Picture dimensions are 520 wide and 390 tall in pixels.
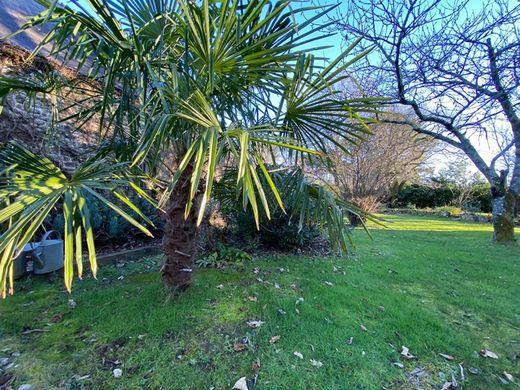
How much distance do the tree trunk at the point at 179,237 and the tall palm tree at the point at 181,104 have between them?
0.4 inches

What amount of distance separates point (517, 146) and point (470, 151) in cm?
90

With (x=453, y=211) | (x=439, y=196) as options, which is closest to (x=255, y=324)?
(x=453, y=211)

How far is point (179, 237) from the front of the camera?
265 cm

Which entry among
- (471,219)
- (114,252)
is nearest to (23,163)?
(114,252)

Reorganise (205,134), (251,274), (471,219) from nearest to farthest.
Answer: (205,134) → (251,274) → (471,219)

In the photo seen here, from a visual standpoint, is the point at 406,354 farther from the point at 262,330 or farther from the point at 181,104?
the point at 181,104

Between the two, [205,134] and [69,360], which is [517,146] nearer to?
[205,134]

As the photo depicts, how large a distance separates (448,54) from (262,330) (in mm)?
5490

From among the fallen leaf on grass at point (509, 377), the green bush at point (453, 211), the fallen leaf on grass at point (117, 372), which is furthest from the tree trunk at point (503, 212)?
the green bush at point (453, 211)

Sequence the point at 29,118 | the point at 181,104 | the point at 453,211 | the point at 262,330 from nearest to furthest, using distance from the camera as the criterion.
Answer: the point at 181,104 → the point at 262,330 → the point at 29,118 → the point at 453,211

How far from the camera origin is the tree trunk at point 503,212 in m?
6.86

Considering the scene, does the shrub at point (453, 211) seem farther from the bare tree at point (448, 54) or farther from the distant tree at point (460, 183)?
the bare tree at point (448, 54)

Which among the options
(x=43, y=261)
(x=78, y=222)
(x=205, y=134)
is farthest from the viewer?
(x=43, y=261)

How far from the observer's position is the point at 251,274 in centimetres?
367
